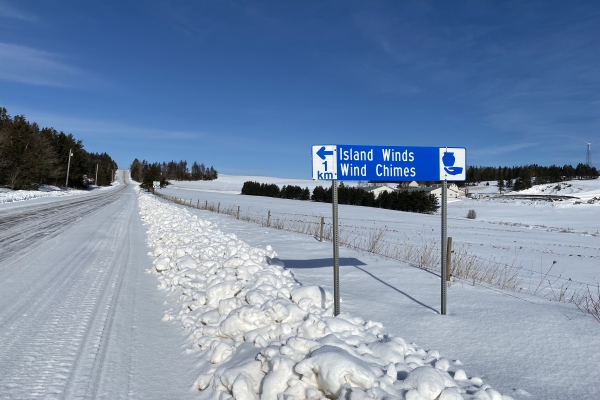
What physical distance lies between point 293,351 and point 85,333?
109 inches

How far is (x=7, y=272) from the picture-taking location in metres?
7.57

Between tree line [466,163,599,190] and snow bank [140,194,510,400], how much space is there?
140589mm

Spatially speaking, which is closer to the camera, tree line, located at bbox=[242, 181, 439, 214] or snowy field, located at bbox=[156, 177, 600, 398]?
snowy field, located at bbox=[156, 177, 600, 398]

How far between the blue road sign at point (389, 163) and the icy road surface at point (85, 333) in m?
2.84

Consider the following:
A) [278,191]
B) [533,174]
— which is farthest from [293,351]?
[533,174]

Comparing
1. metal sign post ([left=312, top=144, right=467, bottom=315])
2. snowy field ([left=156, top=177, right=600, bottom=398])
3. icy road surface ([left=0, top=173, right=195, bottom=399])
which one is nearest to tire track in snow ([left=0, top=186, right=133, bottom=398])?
icy road surface ([left=0, top=173, right=195, bottom=399])

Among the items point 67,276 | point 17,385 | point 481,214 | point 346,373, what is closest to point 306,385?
point 346,373

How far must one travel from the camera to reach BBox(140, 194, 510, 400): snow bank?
2979mm

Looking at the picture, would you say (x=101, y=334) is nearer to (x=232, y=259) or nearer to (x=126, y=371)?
(x=126, y=371)

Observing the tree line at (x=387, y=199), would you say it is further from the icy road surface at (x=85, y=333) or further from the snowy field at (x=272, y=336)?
the snowy field at (x=272, y=336)

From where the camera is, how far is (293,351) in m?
3.53

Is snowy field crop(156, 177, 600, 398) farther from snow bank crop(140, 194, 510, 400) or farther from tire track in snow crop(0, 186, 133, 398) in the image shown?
tire track in snow crop(0, 186, 133, 398)

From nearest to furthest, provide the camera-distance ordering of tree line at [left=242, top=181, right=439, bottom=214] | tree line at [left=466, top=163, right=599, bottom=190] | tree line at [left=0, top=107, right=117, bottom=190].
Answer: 1. tree line at [left=0, top=107, right=117, bottom=190]
2. tree line at [left=242, top=181, right=439, bottom=214]
3. tree line at [left=466, top=163, right=599, bottom=190]

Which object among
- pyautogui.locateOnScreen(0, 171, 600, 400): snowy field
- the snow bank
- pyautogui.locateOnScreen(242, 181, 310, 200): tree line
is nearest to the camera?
the snow bank
